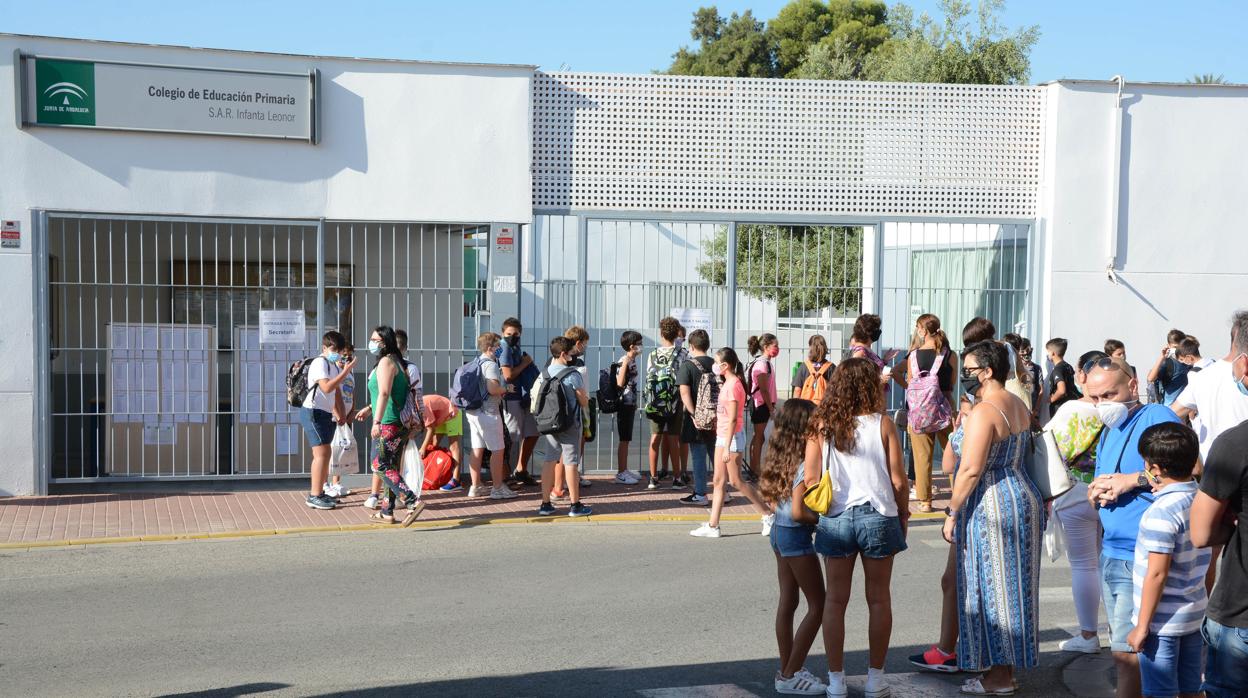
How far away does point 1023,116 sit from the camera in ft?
44.3

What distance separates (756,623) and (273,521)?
5.21 m

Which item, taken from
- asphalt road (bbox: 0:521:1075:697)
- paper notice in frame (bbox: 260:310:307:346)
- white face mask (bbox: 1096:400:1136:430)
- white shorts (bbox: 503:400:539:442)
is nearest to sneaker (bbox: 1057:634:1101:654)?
asphalt road (bbox: 0:521:1075:697)

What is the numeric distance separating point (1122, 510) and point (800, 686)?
177cm

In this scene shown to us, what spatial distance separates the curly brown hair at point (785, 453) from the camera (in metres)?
5.61

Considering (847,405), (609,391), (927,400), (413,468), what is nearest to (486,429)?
(413,468)

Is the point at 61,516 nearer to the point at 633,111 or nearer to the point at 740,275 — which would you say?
the point at 633,111

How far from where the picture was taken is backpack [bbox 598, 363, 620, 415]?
40.1 ft

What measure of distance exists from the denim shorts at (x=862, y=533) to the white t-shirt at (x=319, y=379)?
6300mm

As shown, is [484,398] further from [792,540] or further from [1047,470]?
[1047,470]

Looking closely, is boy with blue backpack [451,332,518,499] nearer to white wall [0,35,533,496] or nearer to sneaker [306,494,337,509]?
sneaker [306,494,337,509]

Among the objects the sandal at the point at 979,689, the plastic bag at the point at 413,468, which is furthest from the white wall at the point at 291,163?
the sandal at the point at 979,689

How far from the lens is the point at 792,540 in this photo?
5.61 metres

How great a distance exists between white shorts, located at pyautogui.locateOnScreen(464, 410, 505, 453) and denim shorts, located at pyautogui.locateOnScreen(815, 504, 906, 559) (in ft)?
20.0

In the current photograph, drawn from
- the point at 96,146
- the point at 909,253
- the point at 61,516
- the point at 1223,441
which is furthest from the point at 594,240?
the point at 1223,441
